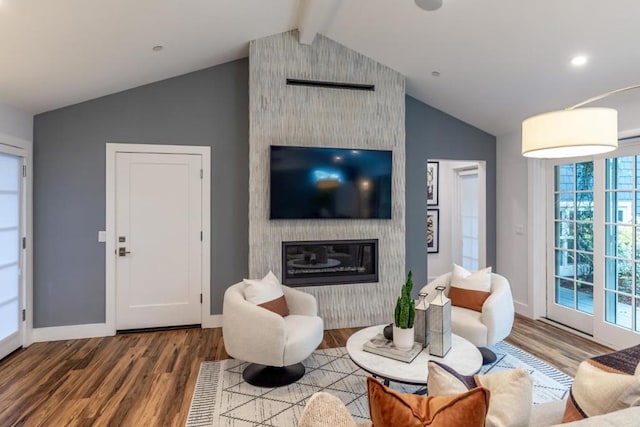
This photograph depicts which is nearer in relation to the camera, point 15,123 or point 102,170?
point 15,123

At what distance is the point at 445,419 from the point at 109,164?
4131 millimetres

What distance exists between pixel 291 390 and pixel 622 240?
348cm

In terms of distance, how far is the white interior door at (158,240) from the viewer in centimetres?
396

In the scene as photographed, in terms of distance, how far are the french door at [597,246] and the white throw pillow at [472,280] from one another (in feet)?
4.46

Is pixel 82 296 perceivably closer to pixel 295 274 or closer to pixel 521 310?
pixel 295 274

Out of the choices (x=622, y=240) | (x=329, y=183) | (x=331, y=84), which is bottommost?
(x=622, y=240)

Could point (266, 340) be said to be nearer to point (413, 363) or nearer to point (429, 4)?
point (413, 363)

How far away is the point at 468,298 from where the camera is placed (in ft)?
11.0

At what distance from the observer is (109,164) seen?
12.8 ft

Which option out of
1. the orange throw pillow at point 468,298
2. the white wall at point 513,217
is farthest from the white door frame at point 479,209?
the orange throw pillow at point 468,298

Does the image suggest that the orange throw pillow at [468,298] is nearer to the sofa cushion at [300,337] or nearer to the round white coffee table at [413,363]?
the round white coffee table at [413,363]

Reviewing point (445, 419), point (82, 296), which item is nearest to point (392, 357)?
point (445, 419)

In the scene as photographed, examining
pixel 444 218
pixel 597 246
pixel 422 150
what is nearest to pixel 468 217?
pixel 444 218

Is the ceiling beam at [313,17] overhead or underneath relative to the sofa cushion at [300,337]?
overhead
